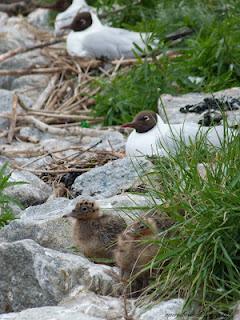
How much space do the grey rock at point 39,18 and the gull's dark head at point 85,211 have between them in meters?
8.73

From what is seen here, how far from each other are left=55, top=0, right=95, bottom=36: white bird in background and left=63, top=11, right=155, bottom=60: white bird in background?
0.24 meters

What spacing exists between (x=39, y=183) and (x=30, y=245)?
98.8 inches

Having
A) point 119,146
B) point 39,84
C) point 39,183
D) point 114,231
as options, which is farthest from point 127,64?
point 114,231

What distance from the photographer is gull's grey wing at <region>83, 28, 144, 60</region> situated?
12820 millimetres

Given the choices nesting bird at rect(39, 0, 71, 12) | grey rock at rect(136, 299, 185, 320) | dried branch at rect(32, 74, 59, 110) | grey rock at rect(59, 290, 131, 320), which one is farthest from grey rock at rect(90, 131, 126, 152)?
nesting bird at rect(39, 0, 71, 12)

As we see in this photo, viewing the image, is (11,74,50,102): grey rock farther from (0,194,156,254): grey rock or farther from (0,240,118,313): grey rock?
(0,240,118,313): grey rock

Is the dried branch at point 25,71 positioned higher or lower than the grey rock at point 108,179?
lower

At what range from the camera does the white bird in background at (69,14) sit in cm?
1420

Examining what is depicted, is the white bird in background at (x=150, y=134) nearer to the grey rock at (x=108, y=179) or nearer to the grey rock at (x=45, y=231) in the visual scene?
the grey rock at (x=108, y=179)

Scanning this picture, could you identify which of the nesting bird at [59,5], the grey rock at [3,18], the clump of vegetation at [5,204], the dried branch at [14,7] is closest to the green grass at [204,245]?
the clump of vegetation at [5,204]

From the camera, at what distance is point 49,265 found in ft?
18.2

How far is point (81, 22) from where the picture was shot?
45.8 ft

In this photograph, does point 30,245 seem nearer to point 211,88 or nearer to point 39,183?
point 39,183

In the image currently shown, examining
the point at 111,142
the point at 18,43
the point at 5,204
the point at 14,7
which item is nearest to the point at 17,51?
the point at 18,43
